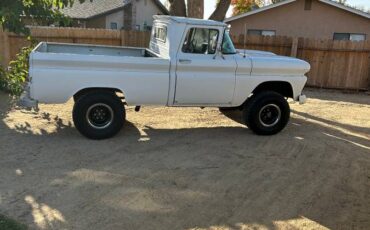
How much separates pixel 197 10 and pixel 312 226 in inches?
312

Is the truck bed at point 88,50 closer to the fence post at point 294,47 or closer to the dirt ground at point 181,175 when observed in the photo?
the dirt ground at point 181,175

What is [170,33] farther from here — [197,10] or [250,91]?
[197,10]

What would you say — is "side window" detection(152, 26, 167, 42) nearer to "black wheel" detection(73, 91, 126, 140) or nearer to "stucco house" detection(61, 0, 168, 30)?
"black wheel" detection(73, 91, 126, 140)

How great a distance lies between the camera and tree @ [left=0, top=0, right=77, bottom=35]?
7891mm

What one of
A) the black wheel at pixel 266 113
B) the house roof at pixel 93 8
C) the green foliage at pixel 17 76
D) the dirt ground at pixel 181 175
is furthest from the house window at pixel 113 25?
the black wheel at pixel 266 113

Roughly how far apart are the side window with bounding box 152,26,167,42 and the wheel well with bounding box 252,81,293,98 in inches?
80.6

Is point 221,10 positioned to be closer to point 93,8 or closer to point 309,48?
point 309,48

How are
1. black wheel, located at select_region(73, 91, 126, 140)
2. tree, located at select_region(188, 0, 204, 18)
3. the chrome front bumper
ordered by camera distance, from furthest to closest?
tree, located at select_region(188, 0, 204, 18) < black wheel, located at select_region(73, 91, 126, 140) < the chrome front bumper

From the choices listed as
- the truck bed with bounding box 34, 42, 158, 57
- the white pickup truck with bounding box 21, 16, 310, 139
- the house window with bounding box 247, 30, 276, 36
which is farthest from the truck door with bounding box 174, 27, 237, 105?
the house window with bounding box 247, 30, 276, 36

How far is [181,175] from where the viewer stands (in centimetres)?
552

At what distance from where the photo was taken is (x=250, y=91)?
296 inches

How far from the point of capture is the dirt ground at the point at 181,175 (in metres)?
4.34

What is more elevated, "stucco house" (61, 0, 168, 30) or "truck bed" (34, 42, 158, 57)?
"stucco house" (61, 0, 168, 30)

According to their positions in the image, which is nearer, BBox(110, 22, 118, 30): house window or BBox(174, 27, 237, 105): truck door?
BBox(174, 27, 237, 105): truck door
